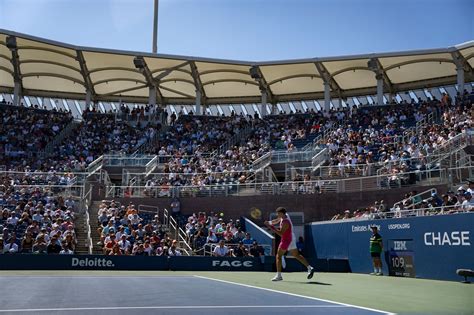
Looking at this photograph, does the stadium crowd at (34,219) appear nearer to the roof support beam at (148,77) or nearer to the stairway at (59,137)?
the stairway at (59,137)

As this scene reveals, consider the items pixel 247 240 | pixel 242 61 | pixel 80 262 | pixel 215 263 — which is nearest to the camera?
pixel 80 262

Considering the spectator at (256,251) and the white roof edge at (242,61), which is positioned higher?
the white roof edge at (242,61)

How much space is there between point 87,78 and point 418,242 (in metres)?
34.9

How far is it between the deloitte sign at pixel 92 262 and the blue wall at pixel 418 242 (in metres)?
8.98

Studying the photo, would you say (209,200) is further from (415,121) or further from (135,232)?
(415,121)

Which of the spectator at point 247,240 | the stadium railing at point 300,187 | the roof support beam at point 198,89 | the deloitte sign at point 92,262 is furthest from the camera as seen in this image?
the roof support beam at point 198,89

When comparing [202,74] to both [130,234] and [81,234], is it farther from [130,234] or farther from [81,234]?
[130,234]

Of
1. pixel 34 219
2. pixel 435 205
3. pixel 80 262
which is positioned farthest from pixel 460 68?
pixel 80 262

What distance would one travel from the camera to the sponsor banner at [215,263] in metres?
20.7

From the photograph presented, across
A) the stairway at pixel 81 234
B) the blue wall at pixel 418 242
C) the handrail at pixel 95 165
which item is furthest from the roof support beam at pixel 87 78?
the blue wall at pixel 418 242

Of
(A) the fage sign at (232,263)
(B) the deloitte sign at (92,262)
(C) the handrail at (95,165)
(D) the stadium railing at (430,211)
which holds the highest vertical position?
(C) the handrail at (95,165)

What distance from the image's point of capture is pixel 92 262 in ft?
65.9

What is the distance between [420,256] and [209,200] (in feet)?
47.6

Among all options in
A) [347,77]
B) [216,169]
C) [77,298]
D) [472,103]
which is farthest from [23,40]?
[77,298]
